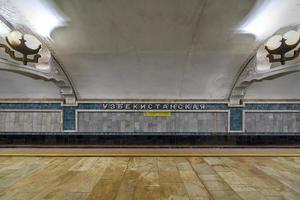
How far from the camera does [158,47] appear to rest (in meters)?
3.52

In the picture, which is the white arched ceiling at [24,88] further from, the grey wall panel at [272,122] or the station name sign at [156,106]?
the grey wall panel at [272,122]

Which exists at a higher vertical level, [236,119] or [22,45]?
[22,45]

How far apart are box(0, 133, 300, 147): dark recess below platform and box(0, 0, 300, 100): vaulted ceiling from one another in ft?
2.93

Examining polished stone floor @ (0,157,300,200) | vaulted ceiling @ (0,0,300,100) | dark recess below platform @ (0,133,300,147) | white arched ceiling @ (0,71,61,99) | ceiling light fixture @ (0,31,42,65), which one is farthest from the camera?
dark recess below platform @ (0,133,300,147)

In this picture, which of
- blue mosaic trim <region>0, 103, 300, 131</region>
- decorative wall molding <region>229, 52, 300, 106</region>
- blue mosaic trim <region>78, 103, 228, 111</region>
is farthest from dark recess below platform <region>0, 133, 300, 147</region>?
decorative wall molding <region>229, 52, 300, 106</region>

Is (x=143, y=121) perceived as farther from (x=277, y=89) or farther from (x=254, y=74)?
→ (x=277, y=89)

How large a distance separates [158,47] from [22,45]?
6.77 feet

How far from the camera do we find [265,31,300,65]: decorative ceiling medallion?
3.15 meters

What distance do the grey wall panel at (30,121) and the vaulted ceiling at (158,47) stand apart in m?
0.41

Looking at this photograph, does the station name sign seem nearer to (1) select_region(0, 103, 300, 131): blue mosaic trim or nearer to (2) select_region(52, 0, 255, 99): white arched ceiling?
(1) select_region(0, 103, 300, 131): blue mosaic trim

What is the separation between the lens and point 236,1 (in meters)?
2.57

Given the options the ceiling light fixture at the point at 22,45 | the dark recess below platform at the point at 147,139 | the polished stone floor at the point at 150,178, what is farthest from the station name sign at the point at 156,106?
the polished stone floor at the point at 150,178

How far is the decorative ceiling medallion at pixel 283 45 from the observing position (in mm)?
3146

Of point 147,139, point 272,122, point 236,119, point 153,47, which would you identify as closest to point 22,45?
point 153,47
